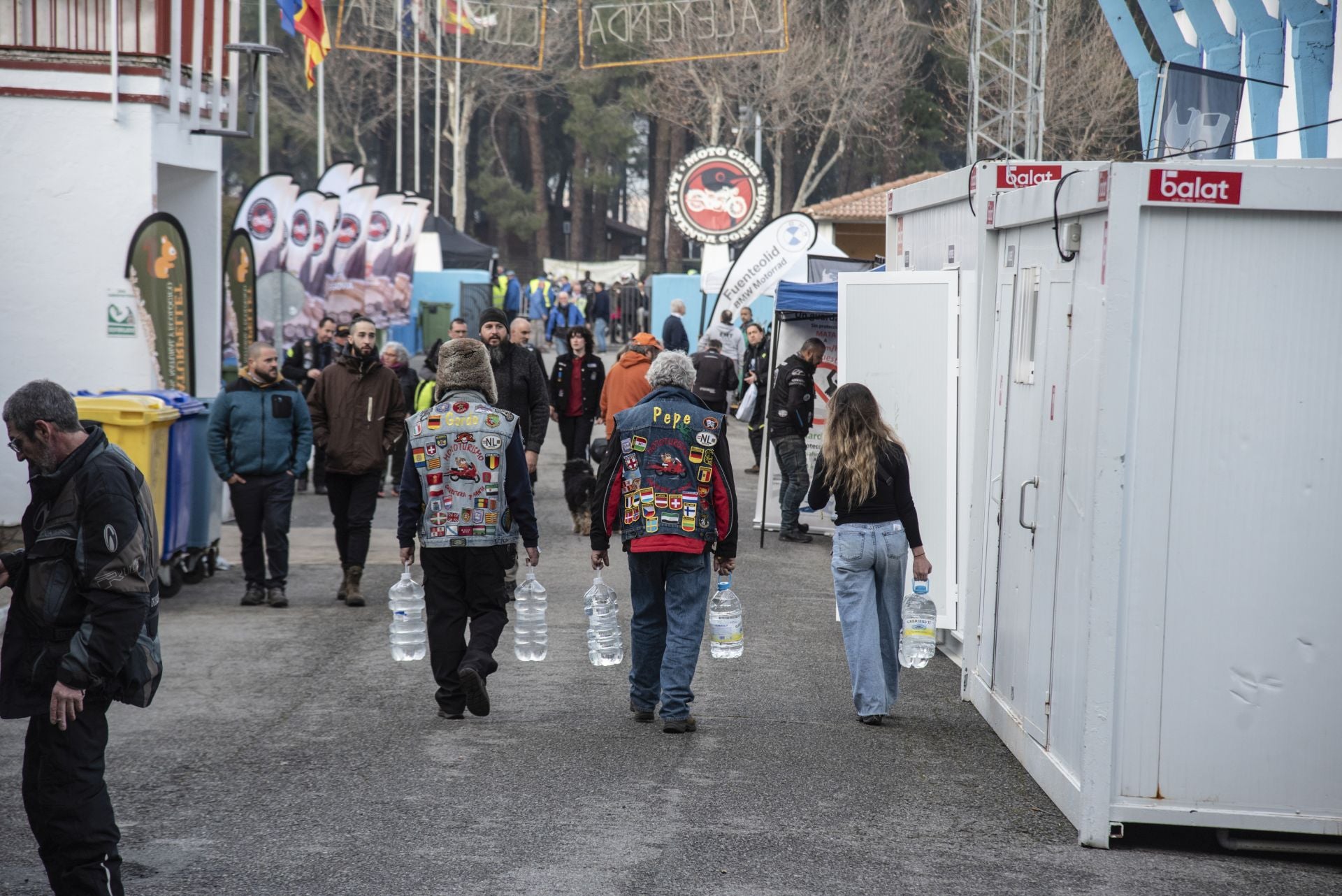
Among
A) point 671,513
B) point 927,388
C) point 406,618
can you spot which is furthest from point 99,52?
point 671,513

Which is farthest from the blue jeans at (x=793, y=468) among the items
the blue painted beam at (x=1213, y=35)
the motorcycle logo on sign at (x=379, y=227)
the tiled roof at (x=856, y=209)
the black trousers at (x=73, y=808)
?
the tiled roof at (x=856, y=209)

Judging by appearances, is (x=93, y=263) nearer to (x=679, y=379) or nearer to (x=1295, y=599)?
(x=679, y=379)

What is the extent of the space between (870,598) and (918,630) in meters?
1.43

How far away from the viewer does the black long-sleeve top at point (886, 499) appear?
7.50 m

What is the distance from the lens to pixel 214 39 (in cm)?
1407

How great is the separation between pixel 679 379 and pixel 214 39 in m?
8.70

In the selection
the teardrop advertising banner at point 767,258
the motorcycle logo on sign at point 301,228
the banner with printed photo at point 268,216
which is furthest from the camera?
the motorcycle logo on sign at point 301,228

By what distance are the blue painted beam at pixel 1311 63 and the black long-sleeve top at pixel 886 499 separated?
632 cm

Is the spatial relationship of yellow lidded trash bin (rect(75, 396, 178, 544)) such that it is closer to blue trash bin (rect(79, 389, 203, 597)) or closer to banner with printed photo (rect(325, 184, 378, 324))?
blue trash bin (rect(79, 389, 203, 597))

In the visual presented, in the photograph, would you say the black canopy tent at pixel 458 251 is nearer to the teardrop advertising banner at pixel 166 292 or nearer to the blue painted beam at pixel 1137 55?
the blue painted beam at pixel 1137 55

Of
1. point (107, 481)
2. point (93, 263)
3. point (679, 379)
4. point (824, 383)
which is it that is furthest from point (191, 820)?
point (824, 383)

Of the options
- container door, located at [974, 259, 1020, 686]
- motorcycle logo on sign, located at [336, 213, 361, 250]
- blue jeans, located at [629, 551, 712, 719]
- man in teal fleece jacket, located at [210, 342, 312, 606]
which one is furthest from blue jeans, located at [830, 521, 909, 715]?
motorcycle logo on sign, located at [336, 213, 361, 250]

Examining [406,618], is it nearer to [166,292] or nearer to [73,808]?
[73,808]

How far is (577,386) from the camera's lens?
45.0 ft
